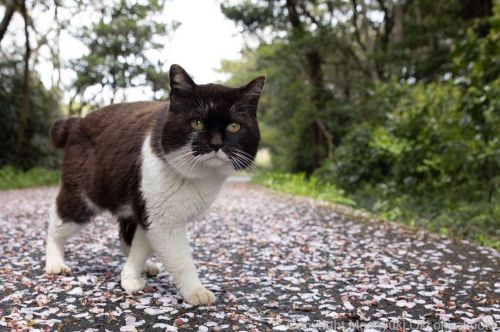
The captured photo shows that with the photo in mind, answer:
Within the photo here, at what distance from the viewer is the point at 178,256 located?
3.10 meters

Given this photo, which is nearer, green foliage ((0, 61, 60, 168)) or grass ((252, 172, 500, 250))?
grass ((252, 172, 500, 250))

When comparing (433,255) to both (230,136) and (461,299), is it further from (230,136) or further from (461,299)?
(230,136)

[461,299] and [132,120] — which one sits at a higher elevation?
[132,120]

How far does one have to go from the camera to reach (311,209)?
8906 mm

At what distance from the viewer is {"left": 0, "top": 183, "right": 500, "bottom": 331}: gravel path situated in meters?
2.89

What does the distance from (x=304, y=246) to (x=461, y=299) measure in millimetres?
2228

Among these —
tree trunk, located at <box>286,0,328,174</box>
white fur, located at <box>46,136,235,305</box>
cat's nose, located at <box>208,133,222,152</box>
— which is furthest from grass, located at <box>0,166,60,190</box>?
cat's nose, located at <box>208,133,222,152</box>

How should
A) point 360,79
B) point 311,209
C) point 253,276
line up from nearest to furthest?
point 253,276, point 311,209, point 360,79

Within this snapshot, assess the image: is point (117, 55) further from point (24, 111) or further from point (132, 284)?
point (132, 284)

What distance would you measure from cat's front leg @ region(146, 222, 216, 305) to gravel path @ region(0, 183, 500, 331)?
0.11m

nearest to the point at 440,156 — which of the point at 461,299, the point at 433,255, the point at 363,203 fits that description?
the point at 363,203

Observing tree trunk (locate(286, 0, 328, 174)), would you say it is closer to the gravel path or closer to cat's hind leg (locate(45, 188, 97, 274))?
the gravel path

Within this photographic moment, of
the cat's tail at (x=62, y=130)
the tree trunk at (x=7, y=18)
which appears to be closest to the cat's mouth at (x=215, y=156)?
the cat's tail at (x=62, y=130)

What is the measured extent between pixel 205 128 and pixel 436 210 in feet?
18.8
